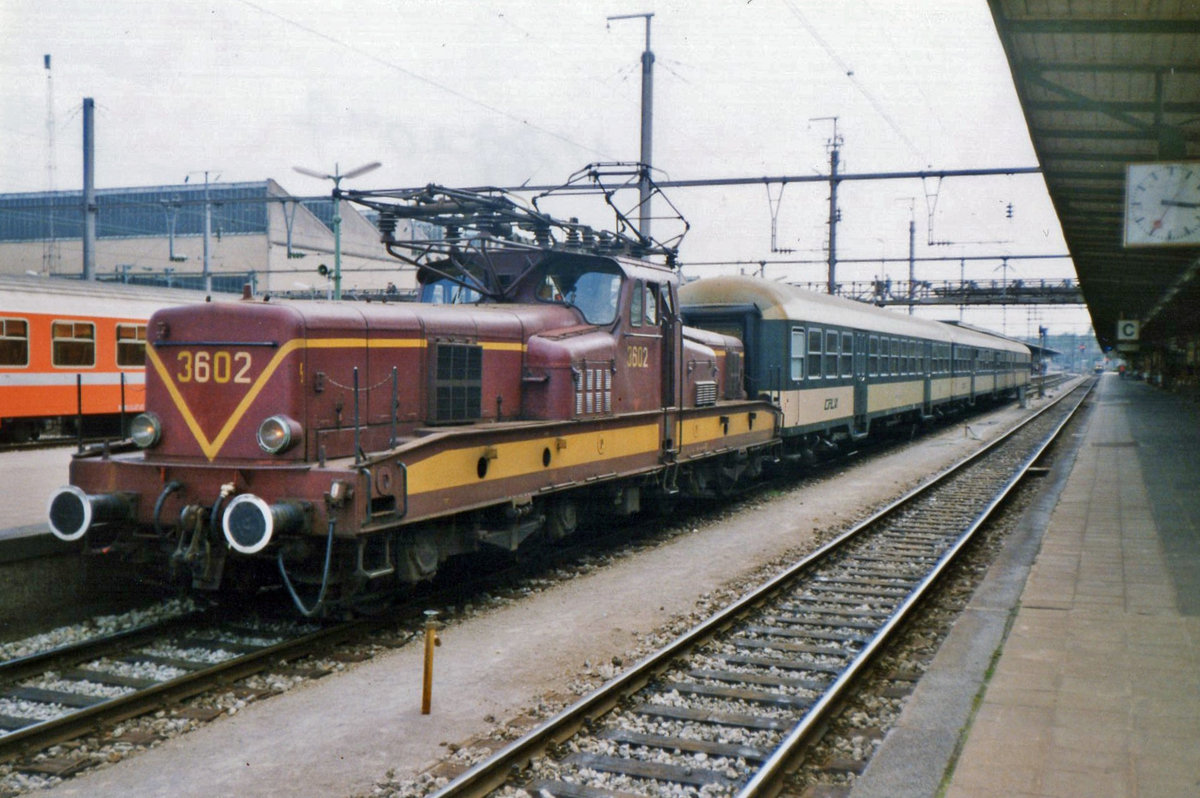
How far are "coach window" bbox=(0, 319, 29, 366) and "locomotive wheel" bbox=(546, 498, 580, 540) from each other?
1174cm

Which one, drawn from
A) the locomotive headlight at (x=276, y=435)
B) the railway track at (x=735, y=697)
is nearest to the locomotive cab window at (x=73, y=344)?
the locomotive headlight at (x=276, y=435)

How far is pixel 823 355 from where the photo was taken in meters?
17.3

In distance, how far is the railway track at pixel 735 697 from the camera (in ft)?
15.5

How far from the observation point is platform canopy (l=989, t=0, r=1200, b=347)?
27.0 feet

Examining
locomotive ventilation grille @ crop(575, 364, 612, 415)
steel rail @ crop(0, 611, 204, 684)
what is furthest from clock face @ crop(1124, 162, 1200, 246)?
steel rail @ crop(0, 611, 204, 684)

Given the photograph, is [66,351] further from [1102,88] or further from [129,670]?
[1102,88]

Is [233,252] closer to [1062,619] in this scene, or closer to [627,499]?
[627,499]

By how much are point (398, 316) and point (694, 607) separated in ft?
11.1

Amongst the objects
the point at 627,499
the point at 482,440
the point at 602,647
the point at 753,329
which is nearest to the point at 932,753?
the point at 602,647

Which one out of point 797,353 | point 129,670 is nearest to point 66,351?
point 797,353

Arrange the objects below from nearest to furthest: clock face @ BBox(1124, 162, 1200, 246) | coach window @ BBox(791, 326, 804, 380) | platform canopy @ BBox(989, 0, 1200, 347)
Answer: platform canopy @ BBox(989, 0, 1200, 347)
clock face @ BBox(1124, 162, 1200, 246)
coach window @ BBox(791, 326, 804, 380)

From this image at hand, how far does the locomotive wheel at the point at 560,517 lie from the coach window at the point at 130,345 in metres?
12.5

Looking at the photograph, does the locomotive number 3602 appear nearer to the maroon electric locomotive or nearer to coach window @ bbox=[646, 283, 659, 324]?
the maroon electric locomotive

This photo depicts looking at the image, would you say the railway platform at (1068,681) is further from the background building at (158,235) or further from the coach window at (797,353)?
the background building at (158,235)
